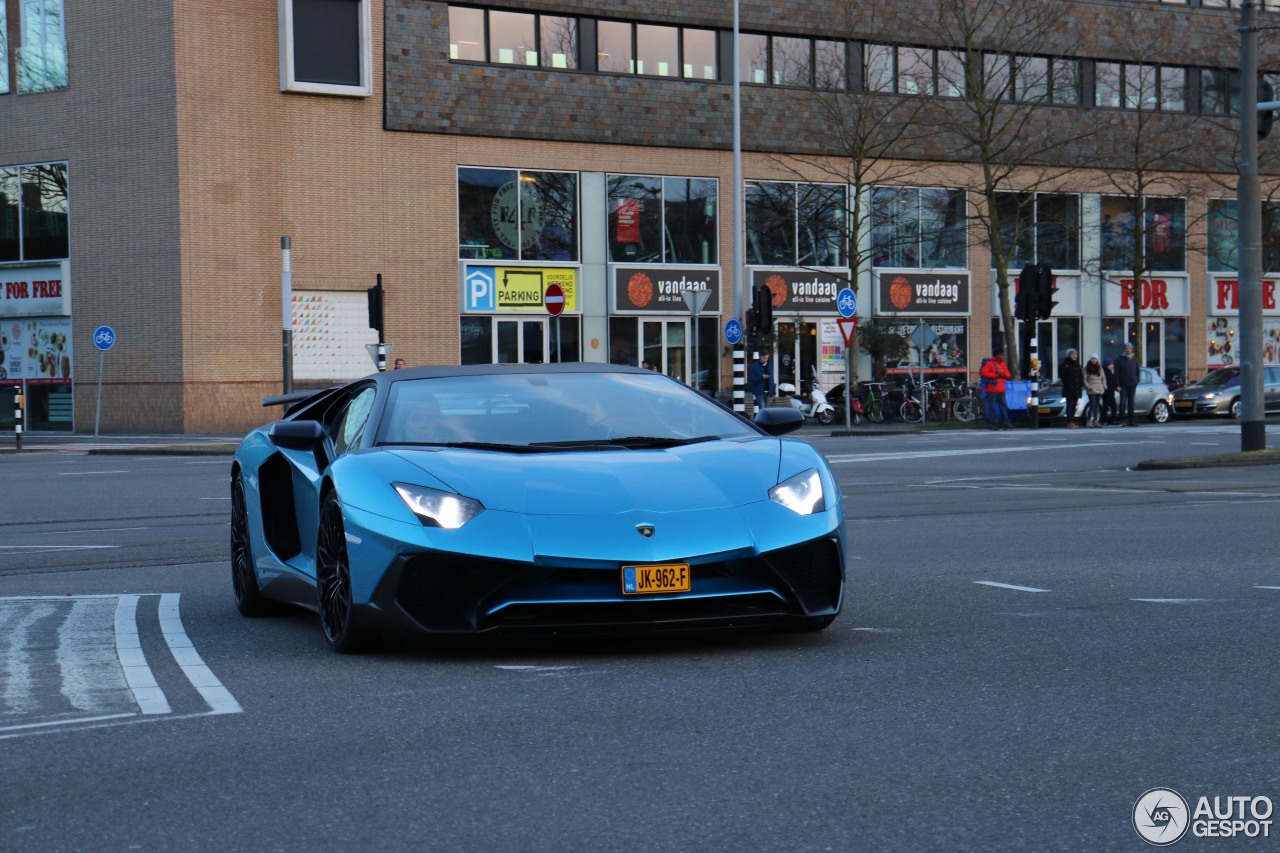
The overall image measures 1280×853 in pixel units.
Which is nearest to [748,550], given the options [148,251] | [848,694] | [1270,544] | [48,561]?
[848,694]

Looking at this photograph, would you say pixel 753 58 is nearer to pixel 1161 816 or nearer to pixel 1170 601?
pixel 1170 601

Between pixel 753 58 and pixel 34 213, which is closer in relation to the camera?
pixel 34 213

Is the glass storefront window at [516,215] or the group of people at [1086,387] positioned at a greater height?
the glass storefront window at [516,215]

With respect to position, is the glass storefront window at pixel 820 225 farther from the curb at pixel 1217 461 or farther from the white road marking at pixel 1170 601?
the white road marking at pixel 1170 601

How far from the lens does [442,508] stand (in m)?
6.29

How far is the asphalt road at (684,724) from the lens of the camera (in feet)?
13.1

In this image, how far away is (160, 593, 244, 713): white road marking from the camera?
570cm

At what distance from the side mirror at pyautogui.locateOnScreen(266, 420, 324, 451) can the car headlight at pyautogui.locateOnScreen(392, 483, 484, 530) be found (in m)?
1.17

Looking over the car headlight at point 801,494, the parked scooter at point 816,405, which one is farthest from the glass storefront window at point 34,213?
the car headlight at point 801,494

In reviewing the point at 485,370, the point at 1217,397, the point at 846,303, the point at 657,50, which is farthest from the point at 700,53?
the point at 485,370

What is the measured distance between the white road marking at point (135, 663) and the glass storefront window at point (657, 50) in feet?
122

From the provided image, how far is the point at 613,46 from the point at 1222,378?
18.4m

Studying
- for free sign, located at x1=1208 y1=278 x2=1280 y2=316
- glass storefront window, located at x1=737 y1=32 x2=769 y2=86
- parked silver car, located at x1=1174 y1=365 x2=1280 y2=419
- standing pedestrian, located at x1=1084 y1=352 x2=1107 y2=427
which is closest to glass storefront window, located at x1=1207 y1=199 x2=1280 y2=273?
for free sign, located at x1=1208 y1=278 x2=1280 y2=316

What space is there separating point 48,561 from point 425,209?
31.0 metres
